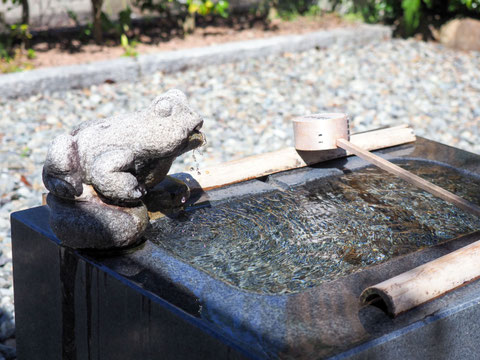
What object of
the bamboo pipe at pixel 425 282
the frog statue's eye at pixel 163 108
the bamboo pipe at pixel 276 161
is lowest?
the bamboo pipe at pixel 425 282

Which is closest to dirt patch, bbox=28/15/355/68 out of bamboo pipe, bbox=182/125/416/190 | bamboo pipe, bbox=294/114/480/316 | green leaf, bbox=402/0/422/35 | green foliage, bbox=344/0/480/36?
green foliage, bbox=344/0/480/36

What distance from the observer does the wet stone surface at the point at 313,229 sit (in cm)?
170

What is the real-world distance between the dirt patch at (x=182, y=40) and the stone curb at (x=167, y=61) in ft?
1.47

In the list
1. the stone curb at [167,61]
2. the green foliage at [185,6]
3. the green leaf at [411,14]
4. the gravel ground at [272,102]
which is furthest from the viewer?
the green leaf at [411,14]

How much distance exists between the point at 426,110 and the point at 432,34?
262 centimetres

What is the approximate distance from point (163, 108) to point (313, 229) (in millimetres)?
636

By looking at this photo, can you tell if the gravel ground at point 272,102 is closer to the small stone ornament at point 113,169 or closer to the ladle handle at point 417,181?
the small stone ornament at point 113,169

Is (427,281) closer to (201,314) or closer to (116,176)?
(201,314)

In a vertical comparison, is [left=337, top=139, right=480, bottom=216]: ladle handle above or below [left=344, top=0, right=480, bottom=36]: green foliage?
below

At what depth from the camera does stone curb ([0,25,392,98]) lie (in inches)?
192

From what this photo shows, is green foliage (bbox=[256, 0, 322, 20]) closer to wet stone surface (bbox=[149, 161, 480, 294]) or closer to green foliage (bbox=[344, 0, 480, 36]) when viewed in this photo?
green foliage (bbox=[344, 0, 480, 36])

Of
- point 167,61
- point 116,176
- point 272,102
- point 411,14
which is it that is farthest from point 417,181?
point 411,14

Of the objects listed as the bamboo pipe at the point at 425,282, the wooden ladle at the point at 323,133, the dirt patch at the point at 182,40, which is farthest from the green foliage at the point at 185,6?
the bamboo pipe at the point at 425,282

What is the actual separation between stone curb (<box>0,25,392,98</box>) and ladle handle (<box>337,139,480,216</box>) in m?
3.36
